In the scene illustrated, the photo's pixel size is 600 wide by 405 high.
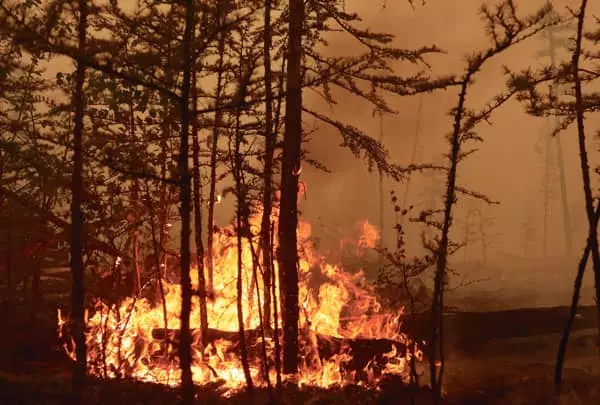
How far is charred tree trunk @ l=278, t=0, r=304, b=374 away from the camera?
10422 mm

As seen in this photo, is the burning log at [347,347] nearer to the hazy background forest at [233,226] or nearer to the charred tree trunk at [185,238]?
the hazy background forest at [233,226]

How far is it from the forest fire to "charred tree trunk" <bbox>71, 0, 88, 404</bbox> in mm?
1035

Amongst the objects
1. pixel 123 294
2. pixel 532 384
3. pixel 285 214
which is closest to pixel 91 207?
pixel 285 214

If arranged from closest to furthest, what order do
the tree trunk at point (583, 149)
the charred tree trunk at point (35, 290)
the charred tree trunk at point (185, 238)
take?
the charred tree trunk at point (185, 238) → the tree trunk at point (583, 149) → the charred tree trunk at point (35, 290)

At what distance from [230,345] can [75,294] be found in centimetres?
360

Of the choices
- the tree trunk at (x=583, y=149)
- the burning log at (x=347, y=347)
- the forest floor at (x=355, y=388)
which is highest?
the tree trunk at (x=583, y=149)

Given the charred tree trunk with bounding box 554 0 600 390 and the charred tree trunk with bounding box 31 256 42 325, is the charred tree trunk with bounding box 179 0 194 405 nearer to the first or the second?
the charred tree trunk with bounding box 554 0 600 390

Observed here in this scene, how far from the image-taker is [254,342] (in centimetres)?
1066

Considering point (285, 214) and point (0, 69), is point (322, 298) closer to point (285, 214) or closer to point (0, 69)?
point (285, 214)

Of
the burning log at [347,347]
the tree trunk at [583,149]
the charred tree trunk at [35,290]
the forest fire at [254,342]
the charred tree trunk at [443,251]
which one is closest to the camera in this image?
the charred tree trunk at [443,251]

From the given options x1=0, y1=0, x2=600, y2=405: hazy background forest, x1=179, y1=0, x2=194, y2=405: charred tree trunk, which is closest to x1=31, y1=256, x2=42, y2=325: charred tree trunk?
x1=0, y1=0, x2=600, y2=405: hazy background forest

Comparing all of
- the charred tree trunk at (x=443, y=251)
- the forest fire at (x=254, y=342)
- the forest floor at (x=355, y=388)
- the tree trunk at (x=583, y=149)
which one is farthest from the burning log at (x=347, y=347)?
the tree trunk at (x=583, y=149)

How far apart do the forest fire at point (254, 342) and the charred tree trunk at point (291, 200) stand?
0.39 metres

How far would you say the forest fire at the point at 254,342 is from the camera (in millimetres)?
9836
